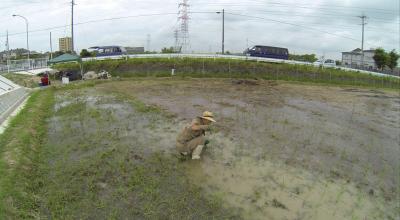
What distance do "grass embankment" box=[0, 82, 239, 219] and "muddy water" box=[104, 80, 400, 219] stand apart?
70 centimetres

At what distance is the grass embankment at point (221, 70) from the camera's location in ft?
98.7

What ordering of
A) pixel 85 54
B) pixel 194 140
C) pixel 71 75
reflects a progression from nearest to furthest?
pixel 194 140 → pixel 71 75 → pixel 85 54

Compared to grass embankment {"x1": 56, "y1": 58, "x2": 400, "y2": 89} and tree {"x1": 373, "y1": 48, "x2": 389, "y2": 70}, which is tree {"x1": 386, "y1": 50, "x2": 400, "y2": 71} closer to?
tree {"x1": 373, "y1": 48, "x2": 389, "y2": 70}

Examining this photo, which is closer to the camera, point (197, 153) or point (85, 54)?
point (197, 153)

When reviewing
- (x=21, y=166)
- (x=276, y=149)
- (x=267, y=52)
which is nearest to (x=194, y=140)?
(x=276, y=149)

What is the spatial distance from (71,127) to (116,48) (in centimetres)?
3433

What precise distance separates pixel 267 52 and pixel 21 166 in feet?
118

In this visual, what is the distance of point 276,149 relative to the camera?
9344mm

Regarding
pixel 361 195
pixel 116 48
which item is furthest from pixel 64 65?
pixel 361 195

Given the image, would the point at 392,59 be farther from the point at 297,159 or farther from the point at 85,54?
the point at 297,159

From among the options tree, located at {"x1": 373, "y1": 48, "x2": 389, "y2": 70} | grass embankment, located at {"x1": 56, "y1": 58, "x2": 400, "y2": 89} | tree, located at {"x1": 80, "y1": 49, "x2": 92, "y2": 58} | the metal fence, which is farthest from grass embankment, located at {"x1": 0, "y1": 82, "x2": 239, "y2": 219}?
tree, located at {"x1": 373, "y1": 48, "x2": 389, "y2": 70}

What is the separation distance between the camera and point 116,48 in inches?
1715

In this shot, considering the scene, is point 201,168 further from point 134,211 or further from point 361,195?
point 361,195

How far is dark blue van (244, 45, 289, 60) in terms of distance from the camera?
129ft
